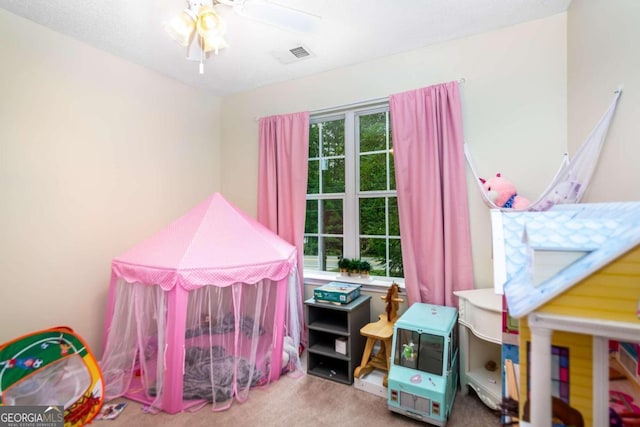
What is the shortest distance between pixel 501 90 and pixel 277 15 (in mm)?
1866

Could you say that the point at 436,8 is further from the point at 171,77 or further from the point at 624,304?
the point at 171,77

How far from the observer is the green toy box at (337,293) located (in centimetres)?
251

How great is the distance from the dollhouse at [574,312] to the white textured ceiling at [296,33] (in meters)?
2.06

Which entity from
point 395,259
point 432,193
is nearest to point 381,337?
point 395,259

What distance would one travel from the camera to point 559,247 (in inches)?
24.4

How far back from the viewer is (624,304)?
1.76 ft

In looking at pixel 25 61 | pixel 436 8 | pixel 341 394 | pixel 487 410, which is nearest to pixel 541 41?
pixel 436 8

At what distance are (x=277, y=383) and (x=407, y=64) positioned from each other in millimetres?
2973

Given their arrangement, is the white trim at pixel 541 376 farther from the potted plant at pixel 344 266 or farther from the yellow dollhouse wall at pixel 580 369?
the potted plant at pixel 344 266

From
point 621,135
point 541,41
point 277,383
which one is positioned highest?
point 541,41

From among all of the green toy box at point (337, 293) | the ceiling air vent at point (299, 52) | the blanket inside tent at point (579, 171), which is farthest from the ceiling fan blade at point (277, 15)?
the green toy box at point (337, 293)

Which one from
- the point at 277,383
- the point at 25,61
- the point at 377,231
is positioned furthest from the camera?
the point at 377,231

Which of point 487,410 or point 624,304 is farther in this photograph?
point 487,410

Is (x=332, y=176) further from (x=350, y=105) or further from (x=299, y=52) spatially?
(x=299, y=52)
